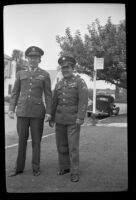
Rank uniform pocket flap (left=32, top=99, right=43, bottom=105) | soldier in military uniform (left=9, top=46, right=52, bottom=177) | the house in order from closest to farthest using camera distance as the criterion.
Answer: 1. the house
2. soldier in military uniform (left=9, top=46, right=52, bottom=177)
3. uniform pocket flap (left=32, top=99, right=43, bottom=105)

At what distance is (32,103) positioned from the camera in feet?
11.9

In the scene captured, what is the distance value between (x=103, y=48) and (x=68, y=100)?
1.01 m

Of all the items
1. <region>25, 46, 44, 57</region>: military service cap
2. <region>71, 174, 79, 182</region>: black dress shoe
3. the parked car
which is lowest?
<region>71, 174, 79, 182</region>: black dress shoe

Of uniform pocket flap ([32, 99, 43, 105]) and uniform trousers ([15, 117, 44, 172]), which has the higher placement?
uniform pocket flap ([32, 99, 43, 105])

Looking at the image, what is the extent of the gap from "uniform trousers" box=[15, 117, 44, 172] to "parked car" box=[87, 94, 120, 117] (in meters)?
0.59

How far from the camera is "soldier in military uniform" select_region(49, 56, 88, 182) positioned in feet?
10.8

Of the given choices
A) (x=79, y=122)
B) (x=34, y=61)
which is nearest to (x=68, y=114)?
(x=79, y=122)

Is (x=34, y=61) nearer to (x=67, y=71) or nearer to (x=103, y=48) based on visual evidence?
(x=67, y=71)

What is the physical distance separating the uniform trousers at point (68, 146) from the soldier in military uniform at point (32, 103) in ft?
0.73

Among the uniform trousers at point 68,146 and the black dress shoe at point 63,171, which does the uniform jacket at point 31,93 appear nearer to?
the uniform trousers at point 68,146

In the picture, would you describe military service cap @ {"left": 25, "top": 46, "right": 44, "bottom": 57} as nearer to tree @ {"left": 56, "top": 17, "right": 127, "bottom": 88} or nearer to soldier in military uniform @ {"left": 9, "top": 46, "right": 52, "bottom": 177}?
soldier in military uniform @ {"left": 9, "top": 46, "right": 52, "bottom": 177}

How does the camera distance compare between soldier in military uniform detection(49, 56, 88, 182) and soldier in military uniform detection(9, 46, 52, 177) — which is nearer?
soldier in military uniform detection(9, 46, 52, 177)

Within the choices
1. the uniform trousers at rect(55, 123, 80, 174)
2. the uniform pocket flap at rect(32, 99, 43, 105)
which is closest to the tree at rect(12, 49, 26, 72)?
the uniform pocket flap at rect(32, 99, 43, 105)
